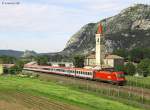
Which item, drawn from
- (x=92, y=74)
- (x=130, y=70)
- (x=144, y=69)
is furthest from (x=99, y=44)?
(x=92, y=74)

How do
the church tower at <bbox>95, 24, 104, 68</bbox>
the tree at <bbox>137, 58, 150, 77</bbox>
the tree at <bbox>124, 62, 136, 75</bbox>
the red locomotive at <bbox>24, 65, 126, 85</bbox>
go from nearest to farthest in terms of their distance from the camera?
1. the red locomotive at <bbox>24, 65, 126, 85</bbox>
2. the tree at <bbox>137, 58, 150, 77</bbox>
3. the tree at <bbox>124, 62, 136, 75</bbox>
4. the church tower at <bbox>95, 24, 104, 68</bbox>

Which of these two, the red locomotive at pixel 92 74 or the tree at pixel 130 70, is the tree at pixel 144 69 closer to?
the tree at pixel 130 70

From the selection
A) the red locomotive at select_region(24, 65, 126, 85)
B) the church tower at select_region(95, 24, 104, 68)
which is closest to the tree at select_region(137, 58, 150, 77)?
the red locomotive at select_region(24, 65, 126, 85)

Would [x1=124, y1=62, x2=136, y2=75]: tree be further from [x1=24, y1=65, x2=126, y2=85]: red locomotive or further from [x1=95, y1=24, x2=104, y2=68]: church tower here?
[x1=95, y1=24, x2=104, y2=68]: church tower

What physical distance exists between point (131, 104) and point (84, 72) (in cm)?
4433

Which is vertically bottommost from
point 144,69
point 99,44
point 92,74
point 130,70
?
point 92,74

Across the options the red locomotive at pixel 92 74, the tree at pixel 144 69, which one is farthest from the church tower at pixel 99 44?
the red locomotive at pixel 92 74

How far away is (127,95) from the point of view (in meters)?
58.0

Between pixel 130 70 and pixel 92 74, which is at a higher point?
pixel 130 70

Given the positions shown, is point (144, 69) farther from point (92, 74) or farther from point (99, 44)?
point (99, 44)

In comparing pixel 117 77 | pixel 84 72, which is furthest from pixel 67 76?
pixel 117 77

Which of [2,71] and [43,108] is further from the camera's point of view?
[2,71]

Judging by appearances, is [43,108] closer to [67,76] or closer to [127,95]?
[127,95]

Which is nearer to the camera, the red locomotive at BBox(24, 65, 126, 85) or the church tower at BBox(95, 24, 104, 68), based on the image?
the red locomotive at BBox(24, 65, 126, 85)
